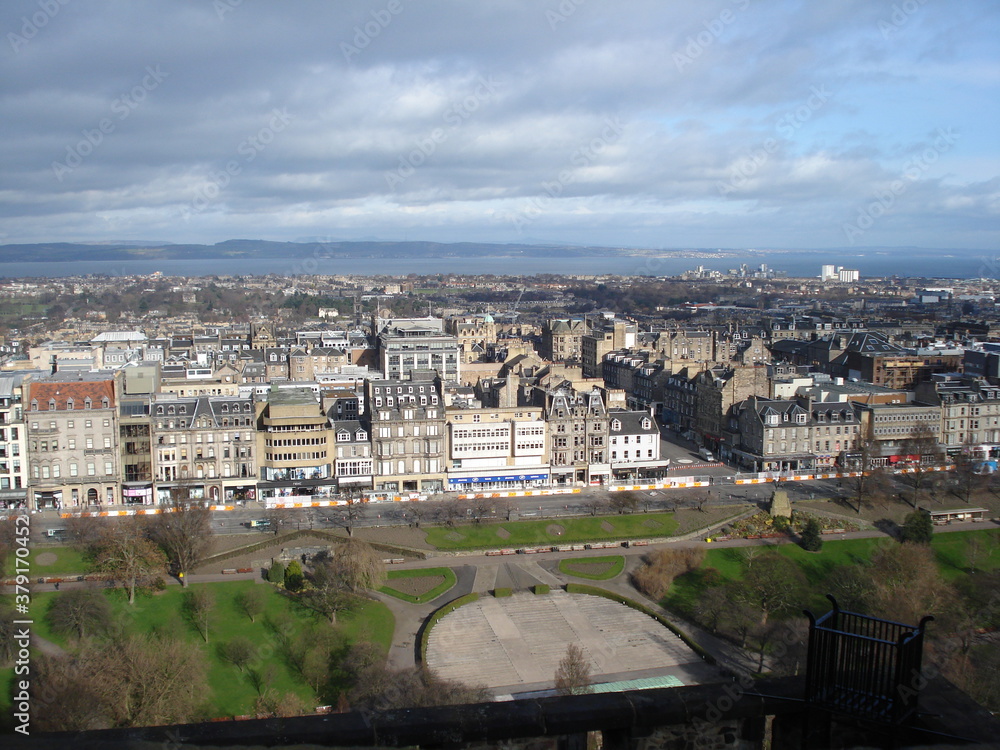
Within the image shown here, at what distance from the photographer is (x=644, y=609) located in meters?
32.9

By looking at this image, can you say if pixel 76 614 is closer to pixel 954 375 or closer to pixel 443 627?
pixel 443 627

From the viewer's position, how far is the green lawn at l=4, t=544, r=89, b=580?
34.2 metres

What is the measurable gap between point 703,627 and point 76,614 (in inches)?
889

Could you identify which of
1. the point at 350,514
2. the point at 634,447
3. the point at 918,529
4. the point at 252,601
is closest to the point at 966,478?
the point at 918,529

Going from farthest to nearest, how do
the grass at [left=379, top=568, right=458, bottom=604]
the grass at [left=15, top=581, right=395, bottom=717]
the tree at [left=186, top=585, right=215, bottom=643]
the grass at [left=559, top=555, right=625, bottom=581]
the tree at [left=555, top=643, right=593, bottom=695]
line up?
the grass at [left=559, top=555, right=625, bottom=581] → the grass at [left=379, top=568, right=458, bottom=604] → the tree at [left=186, top=585, right=215, bottom=643] → the grass at [left=15, top=581, right=395, bottom=717] → the tree at [left=555, top=643, right=593, bottom=695]

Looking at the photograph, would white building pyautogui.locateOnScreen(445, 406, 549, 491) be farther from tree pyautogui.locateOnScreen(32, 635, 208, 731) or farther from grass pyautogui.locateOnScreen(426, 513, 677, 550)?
tree pyautogui.locateOnScreen(32, 635, 208, 731)

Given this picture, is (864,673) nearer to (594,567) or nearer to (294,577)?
(294,577)

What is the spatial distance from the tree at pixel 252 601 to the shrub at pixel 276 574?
70 cm

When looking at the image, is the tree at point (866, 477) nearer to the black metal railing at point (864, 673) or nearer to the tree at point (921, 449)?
the tree at point (921, 449)

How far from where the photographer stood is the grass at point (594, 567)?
36219mm

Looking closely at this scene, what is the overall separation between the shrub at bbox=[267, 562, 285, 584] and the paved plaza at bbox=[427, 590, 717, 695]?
7171 millimetres

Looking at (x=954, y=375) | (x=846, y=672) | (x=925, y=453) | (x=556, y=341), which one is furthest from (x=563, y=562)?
(x=556, y=341)

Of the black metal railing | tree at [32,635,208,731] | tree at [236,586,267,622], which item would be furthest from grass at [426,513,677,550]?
the black metal railing

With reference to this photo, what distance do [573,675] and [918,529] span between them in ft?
73.3
